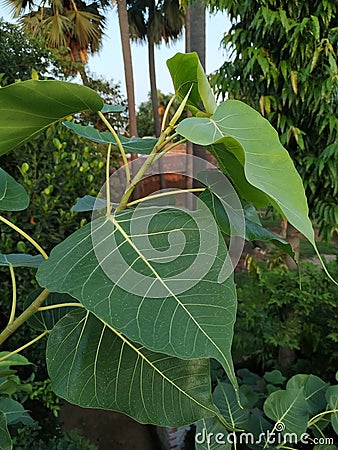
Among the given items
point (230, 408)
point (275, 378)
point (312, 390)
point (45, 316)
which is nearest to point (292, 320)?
point (275, 378)

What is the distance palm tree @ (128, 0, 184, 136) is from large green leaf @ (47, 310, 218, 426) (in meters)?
5.15

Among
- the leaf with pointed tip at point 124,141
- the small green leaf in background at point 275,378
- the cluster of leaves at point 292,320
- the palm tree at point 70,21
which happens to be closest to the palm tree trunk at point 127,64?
the palm tree at point 70,21

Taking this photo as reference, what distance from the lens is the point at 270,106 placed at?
4.77 ft

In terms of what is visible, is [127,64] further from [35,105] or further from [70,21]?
[35,105]

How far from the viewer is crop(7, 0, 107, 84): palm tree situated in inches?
182

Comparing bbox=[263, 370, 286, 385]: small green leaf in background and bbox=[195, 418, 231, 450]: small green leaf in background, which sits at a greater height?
bbox=[195, 418, 231, 450]: small green leaf in background

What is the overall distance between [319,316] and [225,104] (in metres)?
1.37

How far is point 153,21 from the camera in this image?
540cm

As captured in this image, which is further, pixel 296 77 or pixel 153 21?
pixel 153 21

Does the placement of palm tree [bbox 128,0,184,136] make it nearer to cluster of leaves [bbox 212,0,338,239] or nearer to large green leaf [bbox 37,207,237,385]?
cluster of leaves [bbox 212,0,338,239]

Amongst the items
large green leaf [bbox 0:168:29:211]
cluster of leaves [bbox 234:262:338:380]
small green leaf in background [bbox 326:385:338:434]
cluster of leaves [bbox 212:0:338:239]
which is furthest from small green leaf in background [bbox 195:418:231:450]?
cluster of leaves [bbox 212:0:338:239]

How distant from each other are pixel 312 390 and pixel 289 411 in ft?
0.46

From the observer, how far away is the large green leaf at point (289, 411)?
791 millimetres

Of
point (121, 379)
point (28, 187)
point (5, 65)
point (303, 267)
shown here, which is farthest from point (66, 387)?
point (303, 267)
